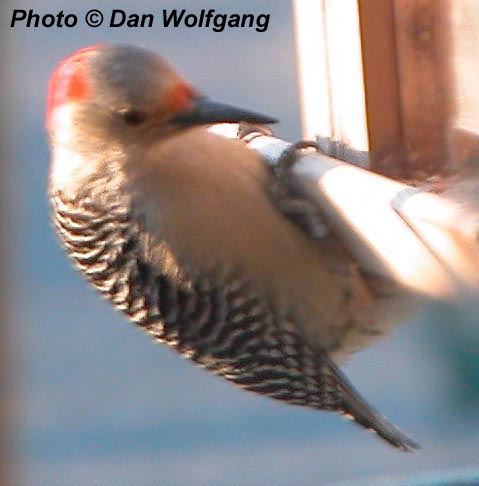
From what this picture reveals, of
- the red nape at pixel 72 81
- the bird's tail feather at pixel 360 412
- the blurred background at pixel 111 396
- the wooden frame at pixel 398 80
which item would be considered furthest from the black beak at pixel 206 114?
the blurred background at pixel 111 396

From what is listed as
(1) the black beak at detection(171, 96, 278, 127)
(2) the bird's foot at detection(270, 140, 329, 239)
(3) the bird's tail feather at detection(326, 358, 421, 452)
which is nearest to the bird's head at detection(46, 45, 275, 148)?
(1) the black beak at detection(171, 96, 278, 127)

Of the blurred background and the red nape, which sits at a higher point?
the red nape

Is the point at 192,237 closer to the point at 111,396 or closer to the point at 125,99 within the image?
the point at 125,99

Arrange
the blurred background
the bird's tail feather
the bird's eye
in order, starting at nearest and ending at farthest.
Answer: the bird's eye < the bird's tail feather < the blurred background

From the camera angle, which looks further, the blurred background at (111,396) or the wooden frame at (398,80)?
the blurred background at (111,396)

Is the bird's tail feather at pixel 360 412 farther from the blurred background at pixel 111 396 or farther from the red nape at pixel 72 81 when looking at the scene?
the blurred background at pixel 111 396

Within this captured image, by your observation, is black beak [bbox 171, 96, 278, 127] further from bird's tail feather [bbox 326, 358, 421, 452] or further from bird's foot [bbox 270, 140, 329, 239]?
bird's tail feather [bbox 326, 358, 421, 452]

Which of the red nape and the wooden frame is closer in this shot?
the wooden frame
